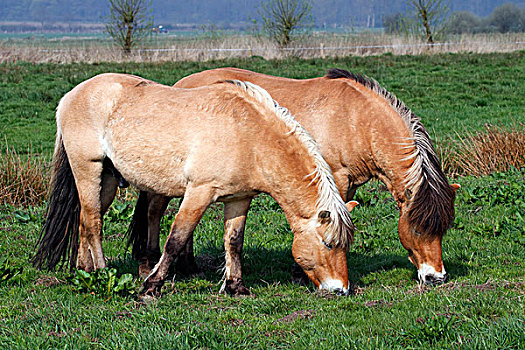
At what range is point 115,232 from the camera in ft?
24.5

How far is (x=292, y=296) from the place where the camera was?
509 cm

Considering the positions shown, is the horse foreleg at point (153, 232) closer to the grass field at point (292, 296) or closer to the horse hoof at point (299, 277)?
the grass field at point (292, 296)

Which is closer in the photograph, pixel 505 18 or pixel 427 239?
pixel 427 239

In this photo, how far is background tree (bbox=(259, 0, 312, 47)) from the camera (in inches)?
1235

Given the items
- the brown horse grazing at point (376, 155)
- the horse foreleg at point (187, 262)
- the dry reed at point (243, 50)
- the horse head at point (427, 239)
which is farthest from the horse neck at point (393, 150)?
the dry reed at point (243, 50)

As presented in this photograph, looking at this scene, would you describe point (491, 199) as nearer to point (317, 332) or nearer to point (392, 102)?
point (392, 102)

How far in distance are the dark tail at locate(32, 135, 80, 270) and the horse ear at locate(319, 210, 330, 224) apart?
2670mm

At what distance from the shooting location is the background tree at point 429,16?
31625 mm

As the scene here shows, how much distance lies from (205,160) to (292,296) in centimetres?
148

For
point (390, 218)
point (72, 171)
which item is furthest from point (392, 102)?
point (72, 171)

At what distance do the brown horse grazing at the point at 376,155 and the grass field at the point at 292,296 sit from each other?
431mm

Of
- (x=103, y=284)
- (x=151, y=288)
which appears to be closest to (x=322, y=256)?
(x=151, y=288)

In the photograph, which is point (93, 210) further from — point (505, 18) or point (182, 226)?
point (505, 18)

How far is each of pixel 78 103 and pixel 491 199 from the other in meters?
5.84
